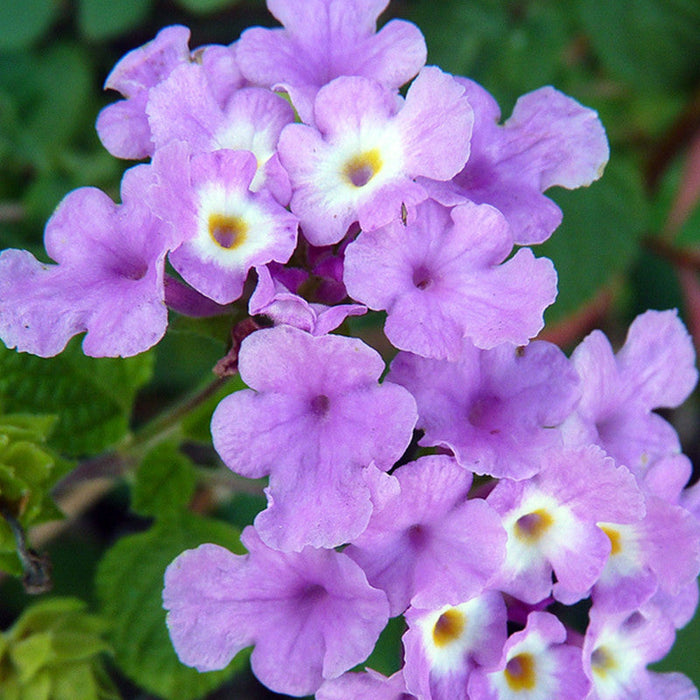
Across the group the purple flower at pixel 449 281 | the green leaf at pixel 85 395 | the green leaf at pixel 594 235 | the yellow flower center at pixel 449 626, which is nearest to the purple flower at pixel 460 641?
the yellow flower center at pixel 449 626

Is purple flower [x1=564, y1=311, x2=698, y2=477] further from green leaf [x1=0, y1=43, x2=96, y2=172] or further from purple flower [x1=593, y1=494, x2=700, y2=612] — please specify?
green leaf [x1=0, y1=43, x2=96, y2=172]

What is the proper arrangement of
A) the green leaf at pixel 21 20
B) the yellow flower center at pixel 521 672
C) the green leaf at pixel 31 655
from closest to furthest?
the yellow flower center at pixel 521 672 < the green leaf at pixel 31 655 < the green leaf at pixel 21 20

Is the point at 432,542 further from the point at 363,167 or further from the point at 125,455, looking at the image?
the point at 125,455

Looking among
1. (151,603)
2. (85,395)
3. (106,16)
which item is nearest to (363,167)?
(85,395)

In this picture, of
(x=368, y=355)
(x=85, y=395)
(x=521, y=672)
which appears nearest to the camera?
(x=368, y=355)

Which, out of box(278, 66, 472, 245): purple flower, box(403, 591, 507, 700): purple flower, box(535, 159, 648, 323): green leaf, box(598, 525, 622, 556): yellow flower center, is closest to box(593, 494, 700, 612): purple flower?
box(598, 525, 622, 556): yellow flower center

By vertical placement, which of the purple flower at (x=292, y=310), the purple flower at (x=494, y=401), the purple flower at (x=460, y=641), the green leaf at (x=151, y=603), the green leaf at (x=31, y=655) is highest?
the purple flower at (x=292, y=310)

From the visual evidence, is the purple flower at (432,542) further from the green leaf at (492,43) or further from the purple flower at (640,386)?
the green leaf at (492,43)
